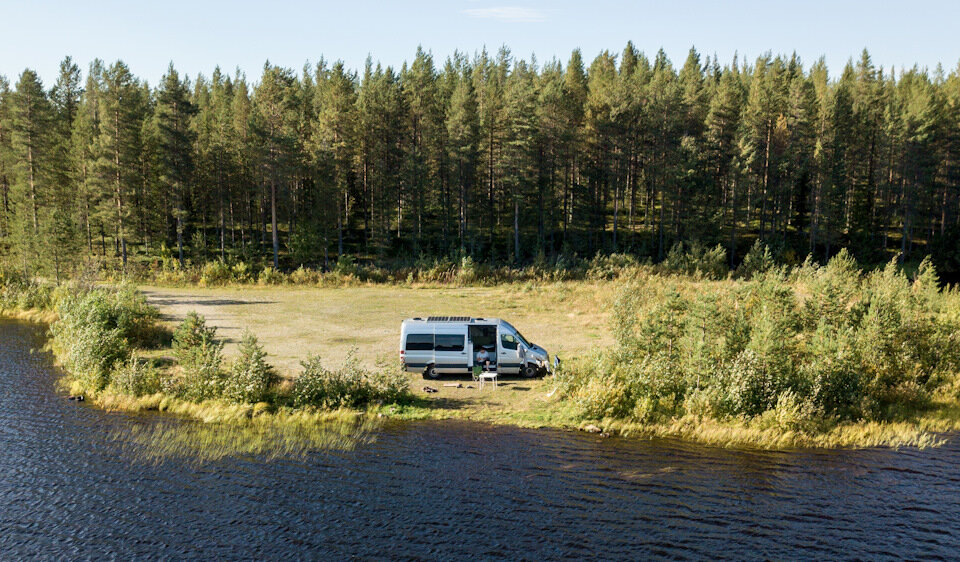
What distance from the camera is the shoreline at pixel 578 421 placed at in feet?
66.6

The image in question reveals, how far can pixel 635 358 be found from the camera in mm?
23328

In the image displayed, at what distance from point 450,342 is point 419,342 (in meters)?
1.33

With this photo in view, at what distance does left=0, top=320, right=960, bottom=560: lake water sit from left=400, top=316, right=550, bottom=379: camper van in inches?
177

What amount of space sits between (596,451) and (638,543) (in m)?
5.25

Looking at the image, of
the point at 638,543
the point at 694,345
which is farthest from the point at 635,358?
the point at 638,543

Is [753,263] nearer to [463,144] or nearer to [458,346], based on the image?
[463,144]

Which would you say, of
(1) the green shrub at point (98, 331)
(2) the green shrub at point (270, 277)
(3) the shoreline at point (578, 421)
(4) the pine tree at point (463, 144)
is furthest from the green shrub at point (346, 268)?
(3) the shoreline at point (578, 421)

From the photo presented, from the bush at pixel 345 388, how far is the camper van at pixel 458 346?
190 centimetres

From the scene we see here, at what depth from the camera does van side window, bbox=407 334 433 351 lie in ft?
82.5

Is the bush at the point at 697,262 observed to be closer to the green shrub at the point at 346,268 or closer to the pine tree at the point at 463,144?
the pine tree at the point at 463,144

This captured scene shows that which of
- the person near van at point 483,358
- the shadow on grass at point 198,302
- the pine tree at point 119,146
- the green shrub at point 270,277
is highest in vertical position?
the pine tree at point 119,146

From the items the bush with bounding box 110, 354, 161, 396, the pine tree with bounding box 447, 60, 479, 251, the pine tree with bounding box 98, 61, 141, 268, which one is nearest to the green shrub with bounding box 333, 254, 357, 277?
the pine tree with bounding box 447, 60, 479, 251

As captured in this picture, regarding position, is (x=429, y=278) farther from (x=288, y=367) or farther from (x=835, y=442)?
(x=835, y=442)

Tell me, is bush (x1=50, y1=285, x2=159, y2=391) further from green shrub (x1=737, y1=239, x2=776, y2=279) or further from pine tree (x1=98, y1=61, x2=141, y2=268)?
green shrub (x1=737, y1=239, x2=776, y2=279)
